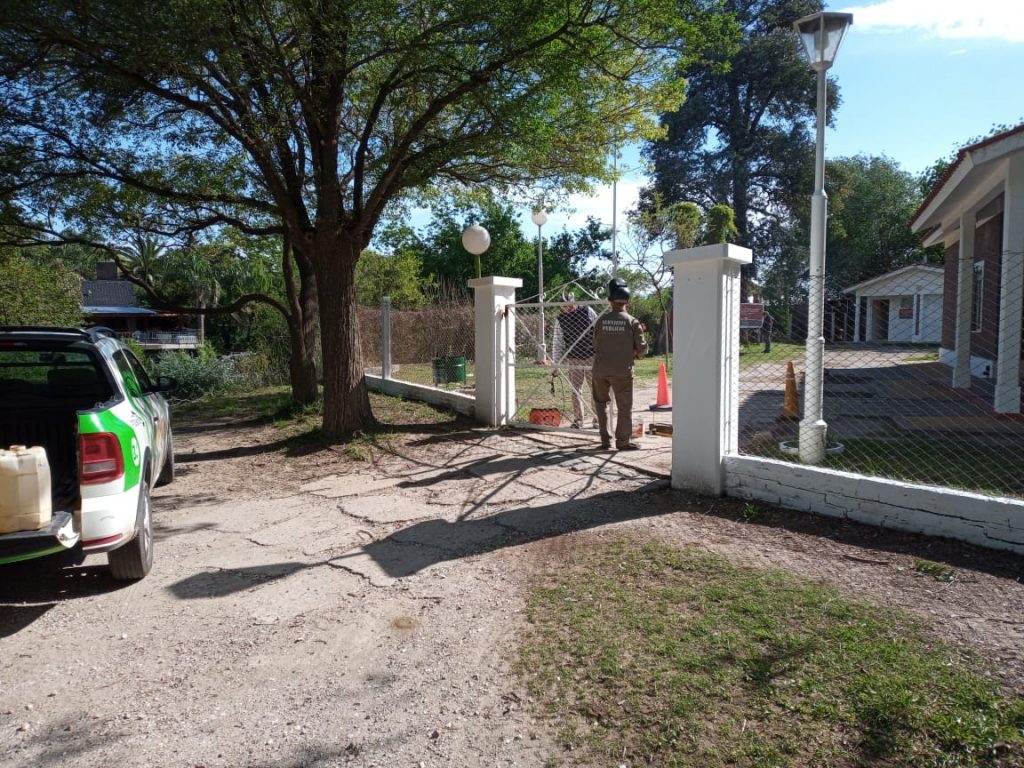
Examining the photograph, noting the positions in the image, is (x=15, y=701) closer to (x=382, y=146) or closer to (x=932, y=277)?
(x=382, y=146)

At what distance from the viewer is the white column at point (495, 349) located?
932cm

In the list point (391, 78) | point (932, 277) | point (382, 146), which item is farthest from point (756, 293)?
point (391, 78)

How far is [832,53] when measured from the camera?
614 cm

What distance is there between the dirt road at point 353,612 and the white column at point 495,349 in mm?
2655

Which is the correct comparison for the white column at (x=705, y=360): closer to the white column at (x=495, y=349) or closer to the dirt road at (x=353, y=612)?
the dirt road at (x=353, y=612)

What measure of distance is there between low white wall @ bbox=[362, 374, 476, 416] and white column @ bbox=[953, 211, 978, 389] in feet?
22.3

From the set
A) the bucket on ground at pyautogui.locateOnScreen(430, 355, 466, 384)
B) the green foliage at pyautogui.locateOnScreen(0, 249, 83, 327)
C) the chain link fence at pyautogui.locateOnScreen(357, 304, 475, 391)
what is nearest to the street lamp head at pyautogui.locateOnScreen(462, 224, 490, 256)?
the bucket on ground at pyautogui.locateOnScreen(430, 355, 466, 384)

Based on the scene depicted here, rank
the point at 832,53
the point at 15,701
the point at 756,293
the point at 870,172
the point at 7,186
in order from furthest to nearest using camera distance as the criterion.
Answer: the point at 870,172 < the point at 756,293 < the point at 7,186 < the point at 832,53 < the point at 15,701

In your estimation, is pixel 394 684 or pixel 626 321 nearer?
pixel 394 684

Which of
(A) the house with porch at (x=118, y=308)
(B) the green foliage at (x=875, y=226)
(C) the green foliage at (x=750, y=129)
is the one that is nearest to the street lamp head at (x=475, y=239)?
(C) the green foliage at (x=750, y=129)

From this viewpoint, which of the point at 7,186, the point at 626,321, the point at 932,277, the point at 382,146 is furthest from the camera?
the point at 932,277

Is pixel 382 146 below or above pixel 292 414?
above

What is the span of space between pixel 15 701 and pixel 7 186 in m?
9.16

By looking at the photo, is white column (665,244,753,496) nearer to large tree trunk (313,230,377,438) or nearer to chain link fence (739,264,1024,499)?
chain link fence (739,264,1024,499)
